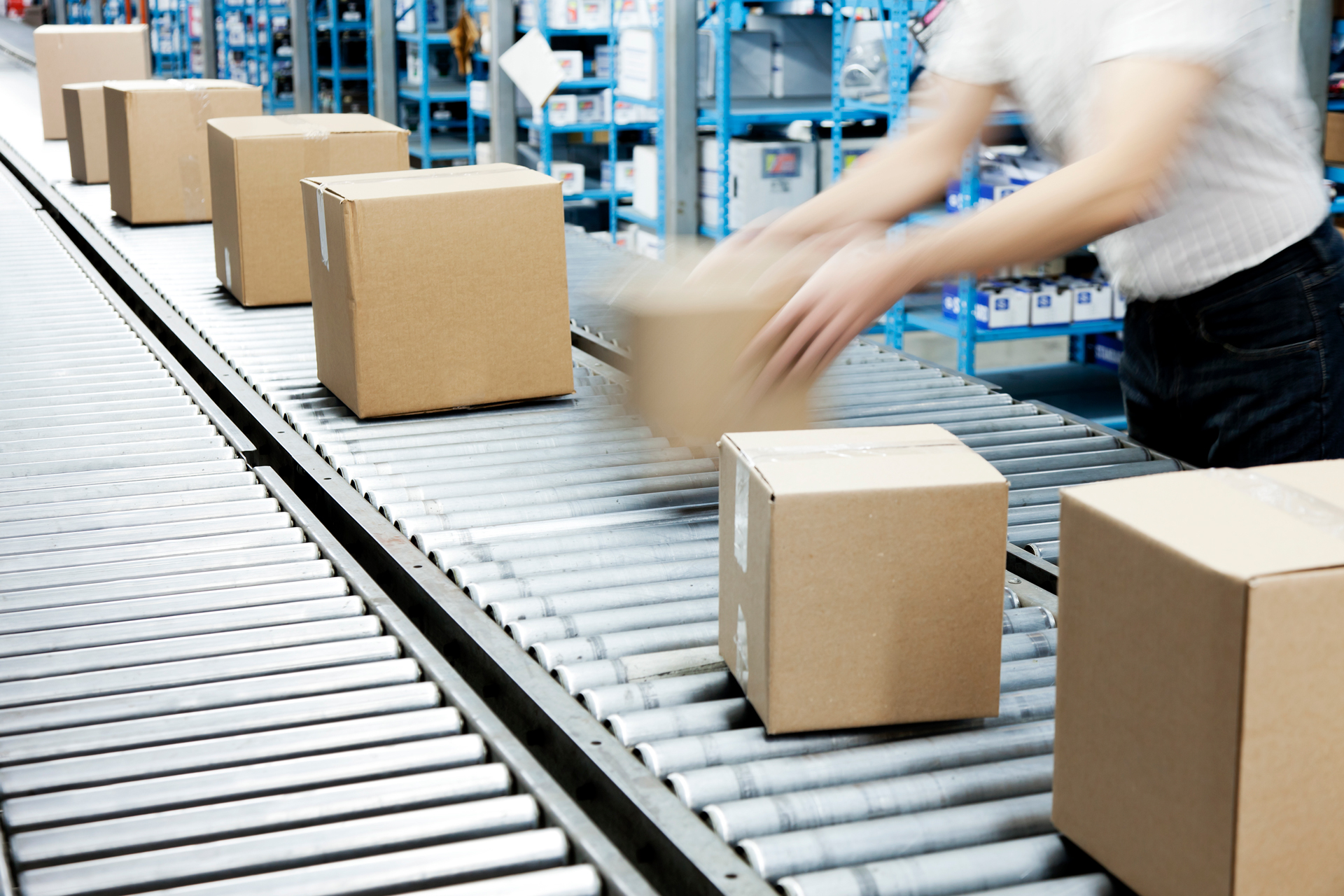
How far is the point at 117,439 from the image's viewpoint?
2619 millimetres

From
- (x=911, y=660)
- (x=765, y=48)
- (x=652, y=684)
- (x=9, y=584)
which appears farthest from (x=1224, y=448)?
(x=765, y=48)

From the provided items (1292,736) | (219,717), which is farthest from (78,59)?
(1292,736)

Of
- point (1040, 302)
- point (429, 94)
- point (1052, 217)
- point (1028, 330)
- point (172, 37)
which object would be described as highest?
point (172, 37)

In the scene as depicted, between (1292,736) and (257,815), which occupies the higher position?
(1292,736)

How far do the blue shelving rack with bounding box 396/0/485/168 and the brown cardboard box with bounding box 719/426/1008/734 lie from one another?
7.85 meters

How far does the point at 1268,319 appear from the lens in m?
1.77

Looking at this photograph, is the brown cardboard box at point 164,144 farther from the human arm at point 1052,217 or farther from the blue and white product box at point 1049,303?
the human arm at point 1052,217

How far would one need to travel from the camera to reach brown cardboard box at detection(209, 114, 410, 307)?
11.7 ft

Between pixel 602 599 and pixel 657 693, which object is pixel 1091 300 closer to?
pixel 602 599

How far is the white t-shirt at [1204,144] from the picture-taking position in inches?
64.5

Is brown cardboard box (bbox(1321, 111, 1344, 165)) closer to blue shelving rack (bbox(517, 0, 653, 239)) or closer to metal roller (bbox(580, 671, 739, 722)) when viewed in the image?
blue shelving rack (bbox(517, 0, 653, 239))

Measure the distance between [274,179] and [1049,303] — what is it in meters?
2.88

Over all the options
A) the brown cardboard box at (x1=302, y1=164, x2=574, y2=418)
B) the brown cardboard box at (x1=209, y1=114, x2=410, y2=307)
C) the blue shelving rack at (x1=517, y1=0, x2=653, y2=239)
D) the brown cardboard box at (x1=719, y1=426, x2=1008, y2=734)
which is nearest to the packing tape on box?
the brown cardboard box at (x1=719, y1=426, x2=1008, y2=734)

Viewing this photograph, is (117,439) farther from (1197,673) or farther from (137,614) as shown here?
(1197,673)
